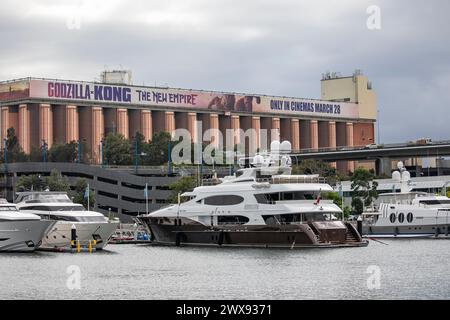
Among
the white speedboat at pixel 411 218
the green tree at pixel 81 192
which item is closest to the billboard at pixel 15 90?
the green tree at pixel 81 192

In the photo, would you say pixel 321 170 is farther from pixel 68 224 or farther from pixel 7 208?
pixel 7 208

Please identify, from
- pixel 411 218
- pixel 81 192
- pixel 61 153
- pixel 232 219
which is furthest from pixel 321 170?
pixel 232 219

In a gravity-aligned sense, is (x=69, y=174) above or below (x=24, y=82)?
below

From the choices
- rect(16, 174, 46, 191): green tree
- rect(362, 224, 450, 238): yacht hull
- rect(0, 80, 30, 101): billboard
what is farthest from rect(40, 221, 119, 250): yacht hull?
rect(0, 80, 30, 101): billboard

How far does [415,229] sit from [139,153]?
263ft

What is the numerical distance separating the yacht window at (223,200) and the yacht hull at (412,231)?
2509cm

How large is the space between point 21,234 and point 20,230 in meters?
0.41

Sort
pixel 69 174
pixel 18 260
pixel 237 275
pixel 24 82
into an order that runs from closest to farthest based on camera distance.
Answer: pixel 237 275, pixel 18 260, pixel 69 174, pixel 24 82

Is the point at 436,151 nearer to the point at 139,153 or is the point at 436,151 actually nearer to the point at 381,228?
the point at 139,153

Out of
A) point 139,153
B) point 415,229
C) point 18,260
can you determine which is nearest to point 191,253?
point 18,260

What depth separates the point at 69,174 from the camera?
170 m

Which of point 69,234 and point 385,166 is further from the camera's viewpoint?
point 385,166

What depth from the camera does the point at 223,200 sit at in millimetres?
98125

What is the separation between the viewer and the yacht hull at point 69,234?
308ft
